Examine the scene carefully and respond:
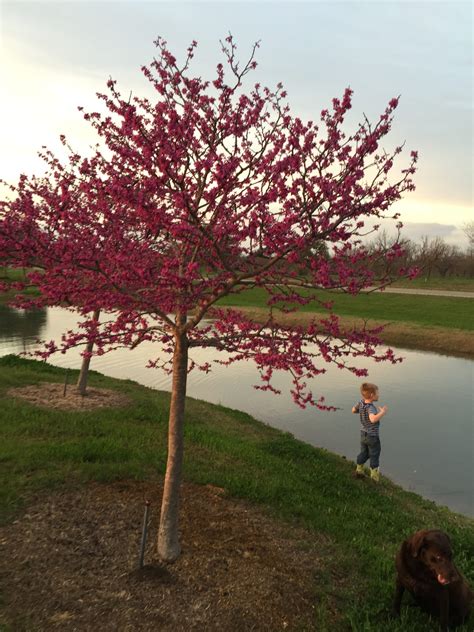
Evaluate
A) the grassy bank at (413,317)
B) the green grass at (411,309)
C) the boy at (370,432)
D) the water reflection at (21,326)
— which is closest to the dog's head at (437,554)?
the boy at (370,432)

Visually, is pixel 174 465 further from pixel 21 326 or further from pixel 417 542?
pixel 21 326

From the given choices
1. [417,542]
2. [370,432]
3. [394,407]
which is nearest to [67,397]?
[370,432]

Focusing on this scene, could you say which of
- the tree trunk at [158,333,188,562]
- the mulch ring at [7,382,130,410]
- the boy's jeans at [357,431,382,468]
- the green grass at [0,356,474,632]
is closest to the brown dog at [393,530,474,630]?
the green grass at [0,356,474,632]

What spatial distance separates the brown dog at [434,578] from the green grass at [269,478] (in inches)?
7.7

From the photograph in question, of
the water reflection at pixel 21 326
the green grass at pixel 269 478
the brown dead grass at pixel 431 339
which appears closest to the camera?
the green grass at pixel 269 478

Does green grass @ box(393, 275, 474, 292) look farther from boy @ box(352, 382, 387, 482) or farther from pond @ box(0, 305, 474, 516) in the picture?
boy @ box(352, 382, 387, 482)

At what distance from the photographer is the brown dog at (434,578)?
13.3 feet

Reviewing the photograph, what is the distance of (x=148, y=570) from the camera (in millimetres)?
4895

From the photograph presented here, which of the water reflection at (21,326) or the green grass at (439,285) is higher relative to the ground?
the green grass at (439,285)

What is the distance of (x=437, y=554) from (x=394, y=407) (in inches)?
426

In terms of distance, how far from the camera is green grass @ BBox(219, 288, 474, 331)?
104ft

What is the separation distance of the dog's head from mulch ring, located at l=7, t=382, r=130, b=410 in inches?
345

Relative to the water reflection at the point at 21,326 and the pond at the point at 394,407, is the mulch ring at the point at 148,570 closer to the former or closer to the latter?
the pond at the point at 394,407

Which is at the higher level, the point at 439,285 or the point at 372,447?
the point at 439,285
